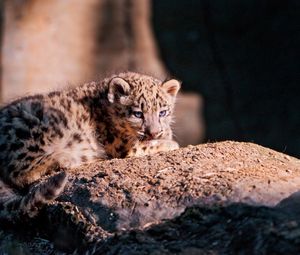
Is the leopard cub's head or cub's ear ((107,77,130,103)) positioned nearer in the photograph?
the leopard cub's head

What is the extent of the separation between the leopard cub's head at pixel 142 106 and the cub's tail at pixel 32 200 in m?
1.79

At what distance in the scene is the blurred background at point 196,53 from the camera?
572 inches

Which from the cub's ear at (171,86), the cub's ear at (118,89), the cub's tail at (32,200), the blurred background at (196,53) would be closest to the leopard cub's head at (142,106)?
the cub's ear at (118,89)

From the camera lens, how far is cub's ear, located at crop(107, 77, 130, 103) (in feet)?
31.5

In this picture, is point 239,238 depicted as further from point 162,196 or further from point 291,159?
point 291,159

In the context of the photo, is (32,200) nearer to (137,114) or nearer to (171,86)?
(137,114)

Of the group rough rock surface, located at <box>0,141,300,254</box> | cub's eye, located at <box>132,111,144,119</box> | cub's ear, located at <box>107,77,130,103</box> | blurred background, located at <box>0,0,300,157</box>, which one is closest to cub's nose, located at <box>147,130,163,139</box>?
cub's eye, located at <box>132,111,144,119</box>

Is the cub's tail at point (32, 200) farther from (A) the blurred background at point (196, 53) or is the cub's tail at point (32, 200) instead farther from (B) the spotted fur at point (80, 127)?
(A) the blurred background at point (196, 53)

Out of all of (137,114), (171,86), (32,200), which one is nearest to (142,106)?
(137,114)

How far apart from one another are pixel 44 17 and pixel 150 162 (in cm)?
706

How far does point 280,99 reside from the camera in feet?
47.9

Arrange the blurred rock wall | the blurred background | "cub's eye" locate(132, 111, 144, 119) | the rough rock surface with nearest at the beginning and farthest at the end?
the rough rock surface → "cub's eye" locate(132, 111, 144, 119) → the blurred background → the blurred rock wall

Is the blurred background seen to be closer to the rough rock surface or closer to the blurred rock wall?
the blurred rock wall

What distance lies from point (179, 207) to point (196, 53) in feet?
26.4
